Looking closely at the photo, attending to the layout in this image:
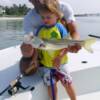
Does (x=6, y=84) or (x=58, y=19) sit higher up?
(x=58, y=19)

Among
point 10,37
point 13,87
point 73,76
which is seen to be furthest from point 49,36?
point 10,37

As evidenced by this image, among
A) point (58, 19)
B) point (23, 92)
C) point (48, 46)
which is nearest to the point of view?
point (48, 46)

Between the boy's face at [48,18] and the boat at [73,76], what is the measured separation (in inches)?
19.3

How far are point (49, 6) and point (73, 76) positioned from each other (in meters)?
0.88

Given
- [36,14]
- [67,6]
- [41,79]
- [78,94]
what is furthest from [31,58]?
[78,94]

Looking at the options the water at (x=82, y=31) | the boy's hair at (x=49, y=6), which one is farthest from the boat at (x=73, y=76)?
the water at (x=82, y=31)

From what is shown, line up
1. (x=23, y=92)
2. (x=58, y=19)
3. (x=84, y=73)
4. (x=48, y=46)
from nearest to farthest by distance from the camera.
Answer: (x=48, y=46)
(x=23, y=92)
(x=58, y=19)
(x=84, y=73)

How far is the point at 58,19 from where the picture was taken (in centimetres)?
251

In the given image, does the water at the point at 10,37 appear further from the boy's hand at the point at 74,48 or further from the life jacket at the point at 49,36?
the boy's hand at the point at 74,48

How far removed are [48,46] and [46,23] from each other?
334mm

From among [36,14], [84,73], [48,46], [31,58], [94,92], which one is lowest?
[94,92]

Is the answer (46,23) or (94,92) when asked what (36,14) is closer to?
(46,23)

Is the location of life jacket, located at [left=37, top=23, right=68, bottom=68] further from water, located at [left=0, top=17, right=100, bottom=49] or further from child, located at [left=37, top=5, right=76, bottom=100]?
water, located at [left=0, top=17, right=100, bottom=49]

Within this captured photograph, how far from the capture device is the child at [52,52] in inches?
94.3
